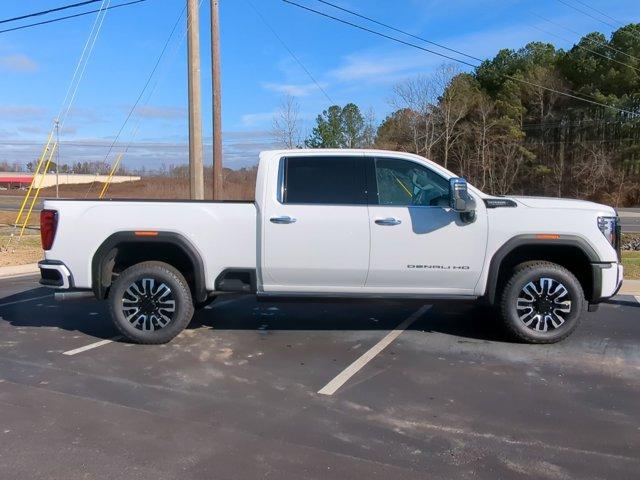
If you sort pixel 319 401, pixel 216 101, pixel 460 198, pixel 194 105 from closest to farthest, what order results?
pixel 319 401, pixel 460 198, pixel 194 105, pixel 216 101

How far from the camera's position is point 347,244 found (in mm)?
5957

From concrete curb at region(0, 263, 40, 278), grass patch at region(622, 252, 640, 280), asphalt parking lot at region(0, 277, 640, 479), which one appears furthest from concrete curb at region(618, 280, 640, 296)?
concrete curb at region(0, 263, 40, 278)

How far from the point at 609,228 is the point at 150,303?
480cm

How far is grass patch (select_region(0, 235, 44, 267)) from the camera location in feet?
45.0

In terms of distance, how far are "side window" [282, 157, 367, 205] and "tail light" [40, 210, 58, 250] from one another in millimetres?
2404

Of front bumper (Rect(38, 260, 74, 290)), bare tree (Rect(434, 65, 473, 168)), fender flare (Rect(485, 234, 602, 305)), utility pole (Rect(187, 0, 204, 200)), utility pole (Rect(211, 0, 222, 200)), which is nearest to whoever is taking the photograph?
fender flare (Rect(485, 234, 602, 305))

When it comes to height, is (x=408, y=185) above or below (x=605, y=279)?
above

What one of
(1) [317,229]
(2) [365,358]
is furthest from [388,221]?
(2) [365,358]

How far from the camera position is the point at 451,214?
593 cm

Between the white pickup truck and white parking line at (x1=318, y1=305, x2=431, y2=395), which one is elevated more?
the white pickup truck

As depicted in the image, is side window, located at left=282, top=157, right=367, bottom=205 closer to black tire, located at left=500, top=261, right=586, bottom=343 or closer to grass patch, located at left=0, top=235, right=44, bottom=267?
black tire, located at left=500, top=261, right=586, bottom=343

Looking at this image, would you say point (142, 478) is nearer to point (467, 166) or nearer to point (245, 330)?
point (245, 330)

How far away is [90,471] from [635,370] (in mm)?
4741

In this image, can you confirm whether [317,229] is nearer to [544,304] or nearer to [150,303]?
[150,303]
